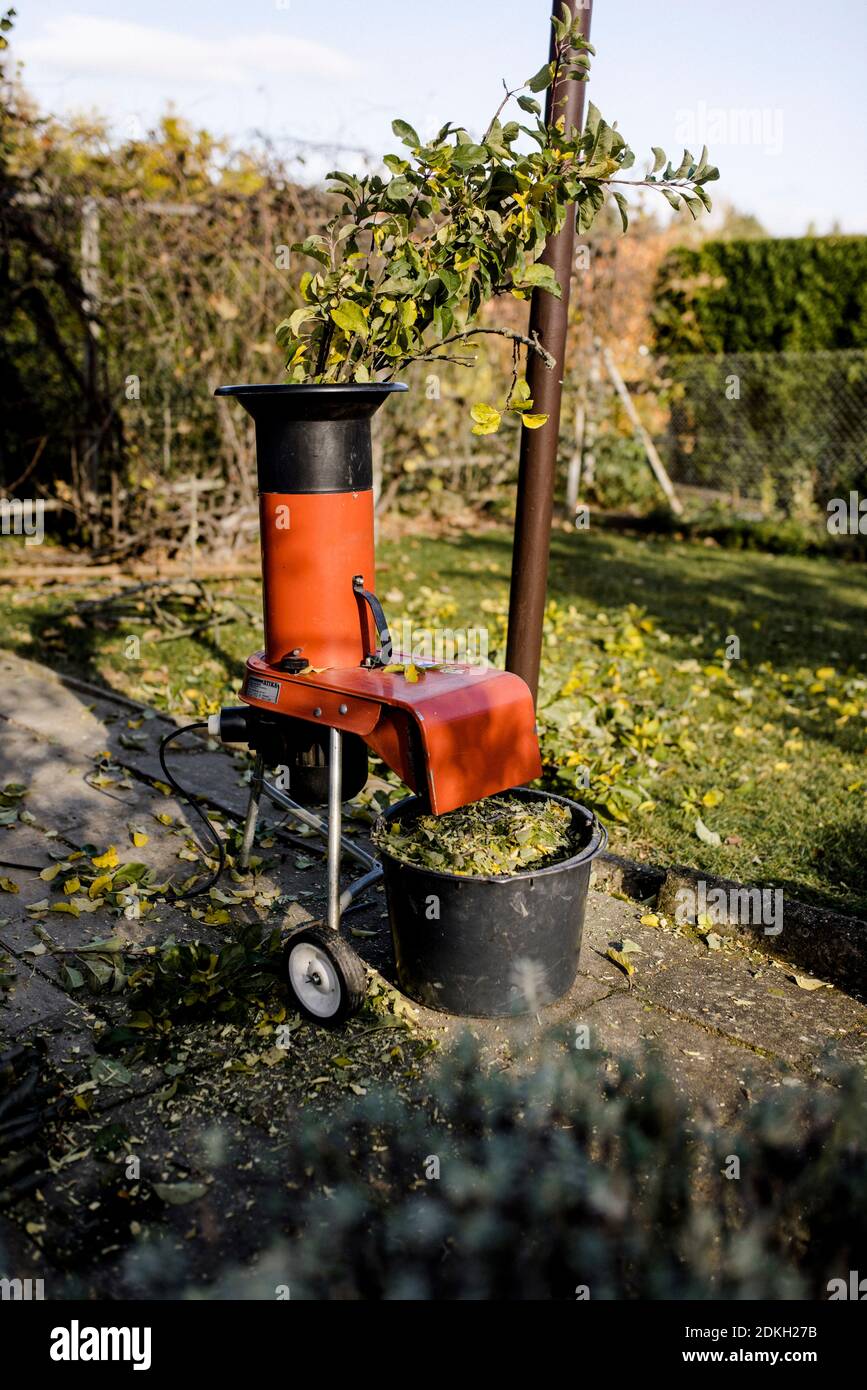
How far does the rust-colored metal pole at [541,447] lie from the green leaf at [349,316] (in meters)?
0.74

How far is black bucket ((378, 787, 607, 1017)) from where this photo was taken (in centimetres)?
262

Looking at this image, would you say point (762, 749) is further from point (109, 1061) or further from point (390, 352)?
point (109, 1061)

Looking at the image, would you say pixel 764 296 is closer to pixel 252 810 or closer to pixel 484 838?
pixel 252 810

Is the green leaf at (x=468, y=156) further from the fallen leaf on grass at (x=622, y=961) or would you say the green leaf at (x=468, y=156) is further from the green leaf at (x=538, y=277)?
the fallen leaf on grass at (x=622, y=961)

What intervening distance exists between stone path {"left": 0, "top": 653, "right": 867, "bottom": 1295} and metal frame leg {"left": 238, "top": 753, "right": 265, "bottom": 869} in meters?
0.10

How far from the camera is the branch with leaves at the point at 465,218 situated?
258 cm

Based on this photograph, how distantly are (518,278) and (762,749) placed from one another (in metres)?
2.83

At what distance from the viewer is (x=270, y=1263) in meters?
2.01

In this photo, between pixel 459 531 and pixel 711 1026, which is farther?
pixel 459 531

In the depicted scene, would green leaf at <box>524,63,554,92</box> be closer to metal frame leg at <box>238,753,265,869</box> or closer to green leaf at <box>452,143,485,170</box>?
green leaf at <box>452,143,485,170</box>

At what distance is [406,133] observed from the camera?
253 cm

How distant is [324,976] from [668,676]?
Answer: 3633 millimetres


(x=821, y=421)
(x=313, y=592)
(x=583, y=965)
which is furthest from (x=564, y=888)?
(x=821, y=421)

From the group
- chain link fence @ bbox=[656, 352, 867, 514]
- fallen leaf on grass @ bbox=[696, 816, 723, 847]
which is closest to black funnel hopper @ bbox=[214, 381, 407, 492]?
fallen leaf on grass @ bbox=[696, 816, 723, 847]
